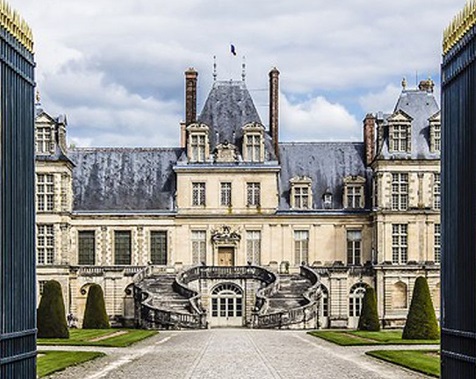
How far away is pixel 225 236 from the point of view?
4669cm

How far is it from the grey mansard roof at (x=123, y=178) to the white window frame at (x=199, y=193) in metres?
1.03

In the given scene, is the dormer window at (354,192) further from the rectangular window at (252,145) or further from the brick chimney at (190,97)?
the brick chimney at (190,97)

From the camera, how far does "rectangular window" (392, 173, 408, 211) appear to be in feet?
147

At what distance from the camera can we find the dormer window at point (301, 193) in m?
47.2

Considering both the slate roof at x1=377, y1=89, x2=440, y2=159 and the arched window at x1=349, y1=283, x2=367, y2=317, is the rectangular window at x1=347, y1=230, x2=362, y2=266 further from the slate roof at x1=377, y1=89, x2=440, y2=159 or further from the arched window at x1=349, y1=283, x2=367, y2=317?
the slate roof at x1=377, y1=89, x2=440, y2=159

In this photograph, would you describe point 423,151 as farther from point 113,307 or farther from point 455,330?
point 455,330

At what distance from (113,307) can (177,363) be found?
2418cm

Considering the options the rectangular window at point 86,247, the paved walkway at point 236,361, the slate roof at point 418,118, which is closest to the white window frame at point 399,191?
the slate roof at point 418,118

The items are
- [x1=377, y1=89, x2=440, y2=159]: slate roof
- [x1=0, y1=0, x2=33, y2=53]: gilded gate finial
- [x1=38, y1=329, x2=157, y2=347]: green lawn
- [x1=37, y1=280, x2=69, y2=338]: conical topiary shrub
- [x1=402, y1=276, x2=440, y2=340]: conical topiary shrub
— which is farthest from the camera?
[x1=377, y1=89, x2=440, y2=159]: slate roof

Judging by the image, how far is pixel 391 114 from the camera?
45688mm

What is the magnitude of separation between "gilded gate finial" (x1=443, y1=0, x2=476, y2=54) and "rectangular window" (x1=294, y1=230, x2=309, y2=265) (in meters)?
37.0

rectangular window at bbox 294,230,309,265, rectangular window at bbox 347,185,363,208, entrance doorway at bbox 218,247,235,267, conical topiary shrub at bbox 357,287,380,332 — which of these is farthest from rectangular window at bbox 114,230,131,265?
conical topiary shrub at bbox 357,287,380,332

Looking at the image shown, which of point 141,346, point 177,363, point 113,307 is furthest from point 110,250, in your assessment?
point 177,363

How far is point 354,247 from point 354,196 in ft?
7.38
